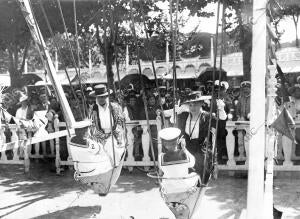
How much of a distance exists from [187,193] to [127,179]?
13.0 ft

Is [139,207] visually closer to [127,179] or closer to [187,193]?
[127,179]

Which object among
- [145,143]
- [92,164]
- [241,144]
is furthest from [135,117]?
[92,164]

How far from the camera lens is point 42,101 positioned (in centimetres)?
955

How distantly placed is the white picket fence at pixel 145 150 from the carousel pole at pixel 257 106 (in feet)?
12.7

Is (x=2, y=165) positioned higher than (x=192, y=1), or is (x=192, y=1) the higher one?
(x=192, y=1)

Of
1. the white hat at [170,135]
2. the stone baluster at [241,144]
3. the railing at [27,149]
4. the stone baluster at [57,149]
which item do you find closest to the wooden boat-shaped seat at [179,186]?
the white hat at [170,135]

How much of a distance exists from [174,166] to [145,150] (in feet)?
14.3

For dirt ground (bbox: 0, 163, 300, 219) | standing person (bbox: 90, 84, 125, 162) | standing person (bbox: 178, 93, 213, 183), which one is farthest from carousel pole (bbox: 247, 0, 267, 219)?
standing person (bbox: 90, 84, 125, 162)

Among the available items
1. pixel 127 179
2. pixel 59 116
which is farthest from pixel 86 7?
pixel 127 179

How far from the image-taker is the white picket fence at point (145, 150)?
24.7ft

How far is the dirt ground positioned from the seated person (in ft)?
5.68

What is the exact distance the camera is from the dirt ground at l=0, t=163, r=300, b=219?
5.73m

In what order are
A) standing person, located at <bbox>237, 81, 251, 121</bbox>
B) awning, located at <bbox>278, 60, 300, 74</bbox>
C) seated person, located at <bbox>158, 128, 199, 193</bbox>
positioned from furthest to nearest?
awning, located at <bbox>278, 60, 300, 74</bbox>, standing person, located at <bbox>237, 81, 251, 121</bbox>, seated person, located at <bbox>158, 128, 199, 193</bbox>

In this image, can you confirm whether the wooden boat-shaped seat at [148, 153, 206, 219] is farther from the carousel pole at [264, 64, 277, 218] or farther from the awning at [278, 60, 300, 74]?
the awning at [278, 60, 300, 74]
